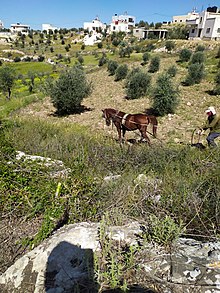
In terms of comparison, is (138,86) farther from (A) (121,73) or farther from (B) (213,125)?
(B) (213,125)

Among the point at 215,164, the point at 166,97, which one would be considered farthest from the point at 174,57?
the point at 215,164

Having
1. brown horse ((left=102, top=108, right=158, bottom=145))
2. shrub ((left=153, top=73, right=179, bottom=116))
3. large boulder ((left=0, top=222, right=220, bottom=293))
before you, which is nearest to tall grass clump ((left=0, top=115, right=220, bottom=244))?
large boulder ((left=0, top=222, right=220, bottom=293))

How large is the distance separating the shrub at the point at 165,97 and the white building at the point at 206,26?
1581 inches

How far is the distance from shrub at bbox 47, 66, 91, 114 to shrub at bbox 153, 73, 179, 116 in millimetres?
4691

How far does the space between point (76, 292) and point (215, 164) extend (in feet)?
9.86

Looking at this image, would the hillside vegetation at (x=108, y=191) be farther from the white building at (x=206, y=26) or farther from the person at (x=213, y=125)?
the white building at (x=206, y=26)

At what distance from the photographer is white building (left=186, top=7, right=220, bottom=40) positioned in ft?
145

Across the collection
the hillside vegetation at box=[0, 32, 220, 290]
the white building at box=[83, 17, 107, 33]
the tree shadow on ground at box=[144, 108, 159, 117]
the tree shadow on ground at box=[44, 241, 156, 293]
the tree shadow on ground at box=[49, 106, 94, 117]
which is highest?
the white building at box=[83, 17, 107, 33]

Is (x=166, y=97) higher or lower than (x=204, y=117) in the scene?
higher

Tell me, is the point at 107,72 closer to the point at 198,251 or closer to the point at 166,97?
the point at 166,97

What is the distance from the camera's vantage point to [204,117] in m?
10.9

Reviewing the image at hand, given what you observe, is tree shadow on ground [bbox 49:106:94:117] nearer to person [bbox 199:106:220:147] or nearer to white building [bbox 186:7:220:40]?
person [bbox 199:106:220:147]

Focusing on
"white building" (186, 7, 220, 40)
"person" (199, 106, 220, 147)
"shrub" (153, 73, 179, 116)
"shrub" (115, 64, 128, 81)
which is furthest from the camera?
"white building" (186, 7, 220, 40)

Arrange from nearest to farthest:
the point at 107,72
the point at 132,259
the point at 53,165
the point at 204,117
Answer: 1. the point at 132,259
2. the point at 53,165
3. the point at 204,117
4. the point at 107,72
